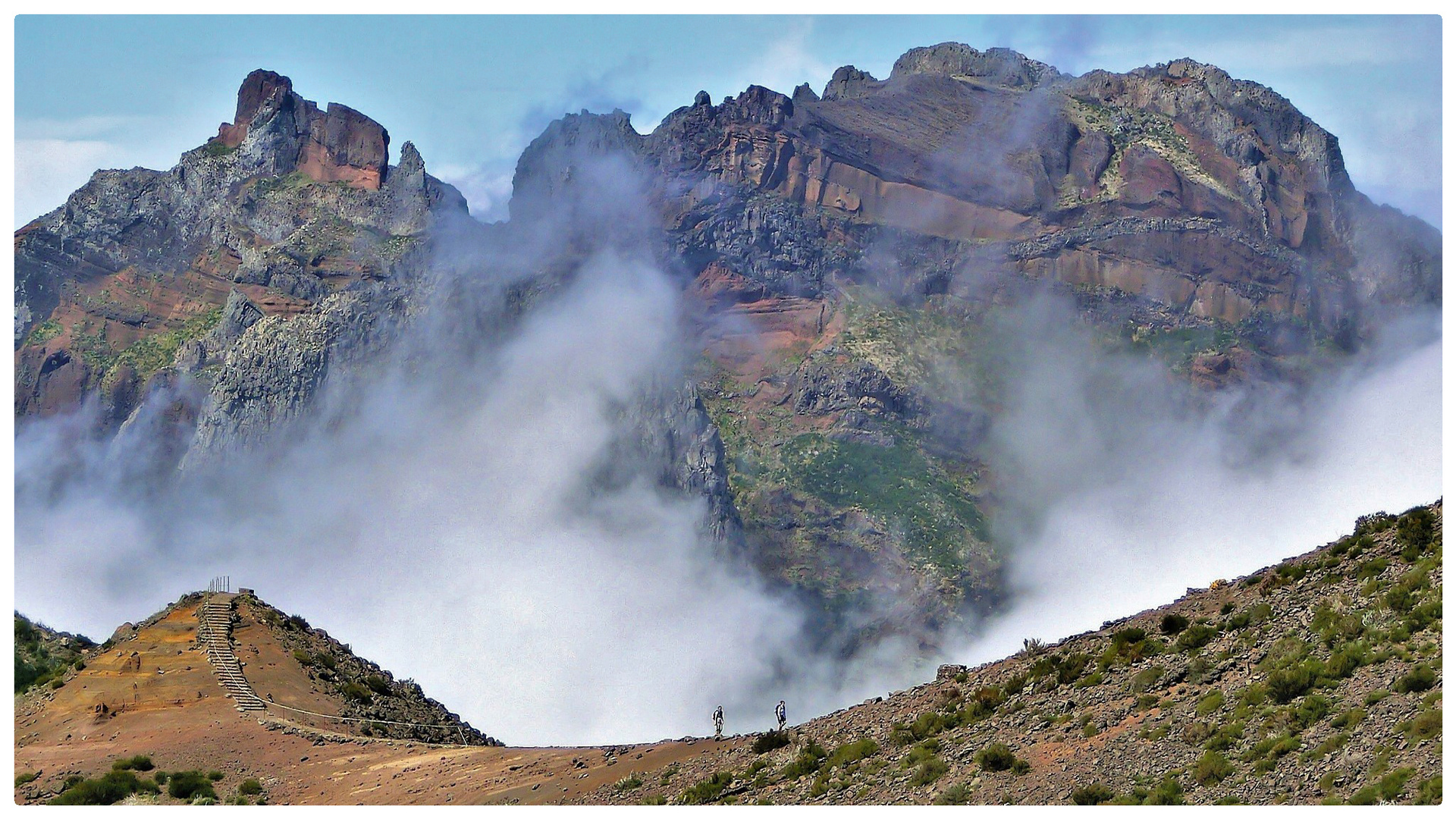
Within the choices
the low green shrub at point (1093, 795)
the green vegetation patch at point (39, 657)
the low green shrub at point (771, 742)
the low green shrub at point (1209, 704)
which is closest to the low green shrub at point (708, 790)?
the low green shrub at point (771, 742)

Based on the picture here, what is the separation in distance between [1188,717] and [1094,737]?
2.88 m

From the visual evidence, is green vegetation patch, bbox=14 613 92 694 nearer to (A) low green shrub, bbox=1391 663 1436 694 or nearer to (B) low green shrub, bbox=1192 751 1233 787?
(B) low green shrub, bbox=1192 751 1233 787

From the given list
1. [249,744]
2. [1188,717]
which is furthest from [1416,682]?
[249,744]

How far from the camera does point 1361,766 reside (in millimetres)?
50188

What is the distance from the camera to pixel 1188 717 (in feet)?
189

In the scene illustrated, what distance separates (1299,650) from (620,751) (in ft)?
81.7

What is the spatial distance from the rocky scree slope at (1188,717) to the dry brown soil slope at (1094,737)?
80 millimetres

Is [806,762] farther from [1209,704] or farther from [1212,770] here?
[1212,770]

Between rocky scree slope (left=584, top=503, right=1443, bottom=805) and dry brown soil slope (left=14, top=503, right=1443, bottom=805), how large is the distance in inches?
3.2

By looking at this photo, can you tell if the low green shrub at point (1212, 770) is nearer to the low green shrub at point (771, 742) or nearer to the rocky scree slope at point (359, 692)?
the low green shrub at point (771, 742)

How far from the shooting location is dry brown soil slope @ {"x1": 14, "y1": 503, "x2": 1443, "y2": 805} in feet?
173

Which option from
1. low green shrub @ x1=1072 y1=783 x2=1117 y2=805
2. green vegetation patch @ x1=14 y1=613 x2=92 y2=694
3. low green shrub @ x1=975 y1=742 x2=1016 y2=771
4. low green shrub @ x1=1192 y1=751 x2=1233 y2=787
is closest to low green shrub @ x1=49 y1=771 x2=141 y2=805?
green vegetation patch @ x1=14 y1=613 x2=92 y2=694
